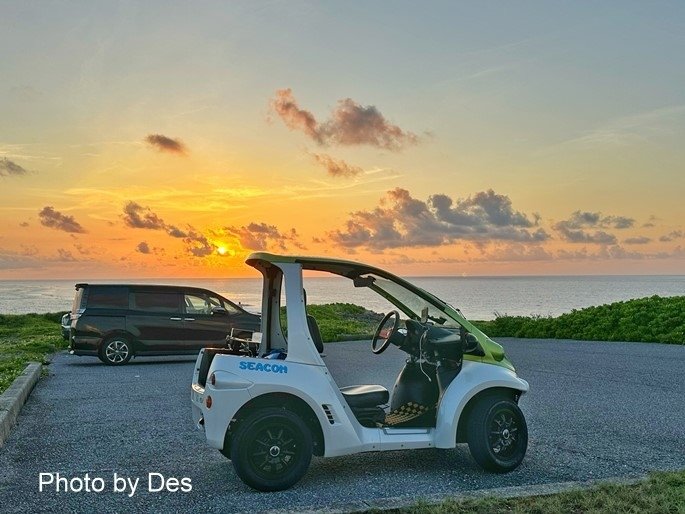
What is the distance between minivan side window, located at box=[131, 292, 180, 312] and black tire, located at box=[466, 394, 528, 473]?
1180cm

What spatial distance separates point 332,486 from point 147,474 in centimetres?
177

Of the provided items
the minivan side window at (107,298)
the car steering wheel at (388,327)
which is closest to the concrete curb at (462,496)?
the car steering wheel at (388,327)

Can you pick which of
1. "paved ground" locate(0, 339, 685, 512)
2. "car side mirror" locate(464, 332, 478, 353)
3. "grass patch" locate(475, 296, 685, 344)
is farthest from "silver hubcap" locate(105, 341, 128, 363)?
"car side mirror" locate(464, 332, 478, 353)

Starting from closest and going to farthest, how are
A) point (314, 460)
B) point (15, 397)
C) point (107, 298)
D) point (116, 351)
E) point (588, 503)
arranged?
point (588, 503), point (314, 460), point (15, 397), point (116, 351), point (107, 298)

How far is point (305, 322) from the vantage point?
6.06 m

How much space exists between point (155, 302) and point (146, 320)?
1.65ft

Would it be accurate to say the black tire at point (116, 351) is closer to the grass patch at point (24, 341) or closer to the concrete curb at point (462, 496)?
the grass patch at point (24, 341)

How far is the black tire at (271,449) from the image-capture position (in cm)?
580

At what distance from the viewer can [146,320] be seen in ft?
54.9

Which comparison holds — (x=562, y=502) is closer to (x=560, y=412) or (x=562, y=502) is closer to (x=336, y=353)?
(x=560, y=412)

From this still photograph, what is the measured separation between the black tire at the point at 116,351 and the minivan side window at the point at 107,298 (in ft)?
2.46

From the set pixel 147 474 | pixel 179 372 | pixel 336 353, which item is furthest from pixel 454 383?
pixel 336 353

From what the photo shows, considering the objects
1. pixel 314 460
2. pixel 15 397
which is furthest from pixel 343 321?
pixel 314 460

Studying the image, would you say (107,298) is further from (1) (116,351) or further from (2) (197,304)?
(2) (197,304)
